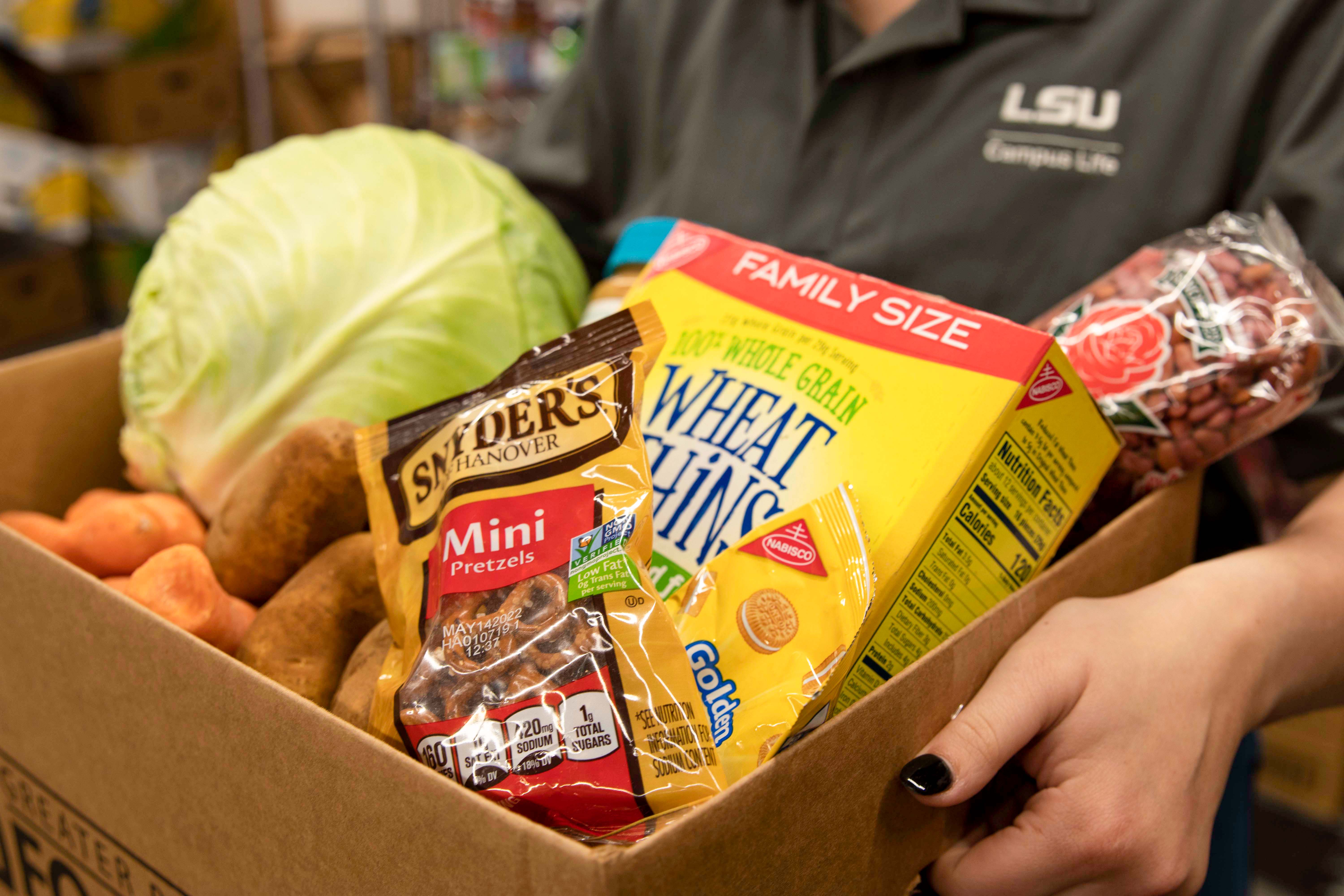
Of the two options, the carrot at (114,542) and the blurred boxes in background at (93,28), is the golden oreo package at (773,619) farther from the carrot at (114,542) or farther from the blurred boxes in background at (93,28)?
the blurred boxes in background at (93,28)

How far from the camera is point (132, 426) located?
904 mm

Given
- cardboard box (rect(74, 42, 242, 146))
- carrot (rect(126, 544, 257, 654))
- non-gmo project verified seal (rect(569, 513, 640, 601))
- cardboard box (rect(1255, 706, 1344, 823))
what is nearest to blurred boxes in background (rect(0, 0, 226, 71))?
cardboard box (rect(74, 42, 242, 146))

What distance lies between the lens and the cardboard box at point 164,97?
270 cm

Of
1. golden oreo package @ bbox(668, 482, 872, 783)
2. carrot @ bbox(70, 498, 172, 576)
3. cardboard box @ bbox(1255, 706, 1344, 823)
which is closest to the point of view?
golden oreo package @ bbox(668, 482, 872, 783)

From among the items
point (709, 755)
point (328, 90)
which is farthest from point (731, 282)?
point (328, 90)

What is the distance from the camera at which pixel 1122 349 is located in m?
0.72

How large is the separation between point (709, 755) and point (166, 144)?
3009 millimetres

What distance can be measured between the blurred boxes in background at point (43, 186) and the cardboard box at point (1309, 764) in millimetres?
3096

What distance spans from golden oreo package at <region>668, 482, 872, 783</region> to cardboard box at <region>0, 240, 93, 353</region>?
2.73 meters

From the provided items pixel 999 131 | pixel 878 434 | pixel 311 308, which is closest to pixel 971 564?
pixel 878 434

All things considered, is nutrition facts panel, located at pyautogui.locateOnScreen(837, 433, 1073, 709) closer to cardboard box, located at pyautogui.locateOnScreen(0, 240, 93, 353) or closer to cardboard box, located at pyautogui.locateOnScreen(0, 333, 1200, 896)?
cardboard box, located at pyautogui.locateOnScreen(0, 333, 1200, 896)

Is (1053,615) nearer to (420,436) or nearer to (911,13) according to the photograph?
(420,436)

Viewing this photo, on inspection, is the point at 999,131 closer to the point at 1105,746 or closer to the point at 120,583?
the point at 1105,746

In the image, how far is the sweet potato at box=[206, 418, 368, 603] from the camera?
0.71m
